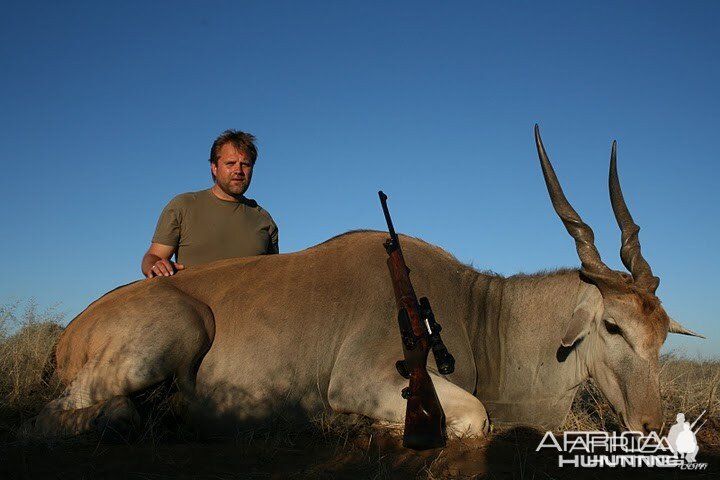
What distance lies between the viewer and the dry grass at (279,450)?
332cm

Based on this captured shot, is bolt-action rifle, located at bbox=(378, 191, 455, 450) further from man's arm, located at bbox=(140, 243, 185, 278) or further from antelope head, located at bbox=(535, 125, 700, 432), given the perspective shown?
man's arm, located at bbox=(140, 243, 185, 278)

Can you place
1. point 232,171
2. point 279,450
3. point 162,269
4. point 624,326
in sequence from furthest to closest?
point 232,171
point 162,269
point 624,326
point 279,450

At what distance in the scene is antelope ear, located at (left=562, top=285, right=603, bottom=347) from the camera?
4.32m

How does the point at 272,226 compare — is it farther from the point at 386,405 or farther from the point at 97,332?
the point at 386,405

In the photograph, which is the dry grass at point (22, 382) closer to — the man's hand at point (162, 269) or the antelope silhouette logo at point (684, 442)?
the man's hand at point (162, 269)

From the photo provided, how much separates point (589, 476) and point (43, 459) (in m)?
2.70

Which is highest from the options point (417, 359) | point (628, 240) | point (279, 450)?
point (628, 240)

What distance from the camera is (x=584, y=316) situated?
4.40m

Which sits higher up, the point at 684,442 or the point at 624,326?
the point at 624,326

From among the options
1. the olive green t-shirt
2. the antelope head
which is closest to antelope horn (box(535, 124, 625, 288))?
the antelope head

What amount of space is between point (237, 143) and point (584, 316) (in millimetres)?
3821

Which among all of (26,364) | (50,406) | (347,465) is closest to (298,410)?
(347,465)


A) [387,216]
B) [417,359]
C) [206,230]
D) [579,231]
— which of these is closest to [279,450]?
[417,359]

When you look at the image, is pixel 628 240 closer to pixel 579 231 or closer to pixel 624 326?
pixel 579 231
